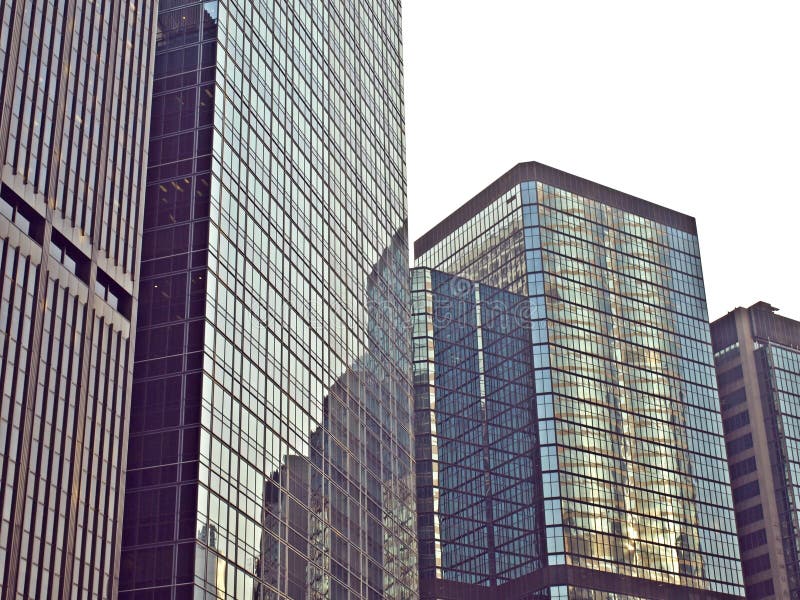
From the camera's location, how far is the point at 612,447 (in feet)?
634

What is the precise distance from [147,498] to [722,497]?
13442 centimetres

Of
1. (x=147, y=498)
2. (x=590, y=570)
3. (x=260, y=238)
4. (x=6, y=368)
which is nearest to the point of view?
(x=6, y=368)

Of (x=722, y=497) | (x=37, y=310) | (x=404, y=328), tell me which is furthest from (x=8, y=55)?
(x=722, y=497)

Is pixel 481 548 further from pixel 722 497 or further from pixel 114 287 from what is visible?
pixel 114 287

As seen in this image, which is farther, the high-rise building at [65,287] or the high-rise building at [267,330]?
the high-rise building at [267,330]

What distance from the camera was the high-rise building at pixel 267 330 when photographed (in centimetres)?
8638

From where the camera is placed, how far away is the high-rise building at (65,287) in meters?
72.5

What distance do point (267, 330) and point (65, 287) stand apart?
23284 mm

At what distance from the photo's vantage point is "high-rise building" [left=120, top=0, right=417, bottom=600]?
3401 inches

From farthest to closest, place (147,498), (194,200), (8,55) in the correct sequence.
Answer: (194,200)
(147,498)
(8,55)

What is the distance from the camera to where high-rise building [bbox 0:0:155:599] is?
72500mm

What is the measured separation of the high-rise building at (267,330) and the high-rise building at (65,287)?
378cm

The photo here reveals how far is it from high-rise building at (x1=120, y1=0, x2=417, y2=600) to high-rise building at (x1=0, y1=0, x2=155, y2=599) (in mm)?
3783

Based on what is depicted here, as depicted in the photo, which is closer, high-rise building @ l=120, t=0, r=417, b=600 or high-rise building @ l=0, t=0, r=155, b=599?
high-rise building @ l=0, t=0, r=155, b=599
